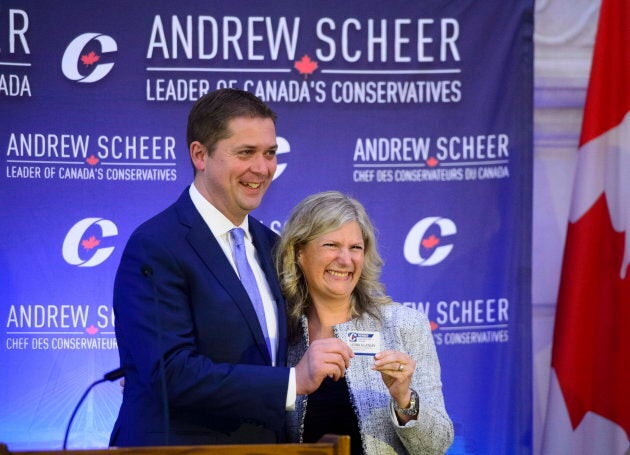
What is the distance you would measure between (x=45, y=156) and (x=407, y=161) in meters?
1.68

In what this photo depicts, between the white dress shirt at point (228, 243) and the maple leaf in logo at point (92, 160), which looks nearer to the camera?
the white dress shirt at point (228, 243)

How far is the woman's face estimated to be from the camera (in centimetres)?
355

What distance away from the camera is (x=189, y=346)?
308 centimetres

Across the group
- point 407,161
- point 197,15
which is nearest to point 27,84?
point 197,15

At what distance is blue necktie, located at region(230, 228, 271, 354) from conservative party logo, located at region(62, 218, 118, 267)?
5.40 feet

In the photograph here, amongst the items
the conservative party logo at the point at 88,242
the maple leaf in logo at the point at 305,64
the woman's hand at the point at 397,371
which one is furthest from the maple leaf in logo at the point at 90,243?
the woman's hand at the point at 397,371

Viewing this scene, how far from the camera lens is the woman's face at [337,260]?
11.6 ft

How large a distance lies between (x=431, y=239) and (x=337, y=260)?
1472 millimetres

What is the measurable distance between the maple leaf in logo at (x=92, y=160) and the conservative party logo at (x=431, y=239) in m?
1.50

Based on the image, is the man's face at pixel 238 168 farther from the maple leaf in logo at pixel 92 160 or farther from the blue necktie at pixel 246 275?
Answer: the maple leaf in logo at pixel 92 160

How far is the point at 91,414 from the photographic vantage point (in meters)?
4.84

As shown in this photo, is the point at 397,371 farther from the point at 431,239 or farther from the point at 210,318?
the point at 431,239

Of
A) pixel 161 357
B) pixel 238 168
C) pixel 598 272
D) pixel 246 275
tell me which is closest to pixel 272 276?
pixel 246 275

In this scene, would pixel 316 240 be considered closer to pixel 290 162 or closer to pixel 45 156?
pixel 290 162
